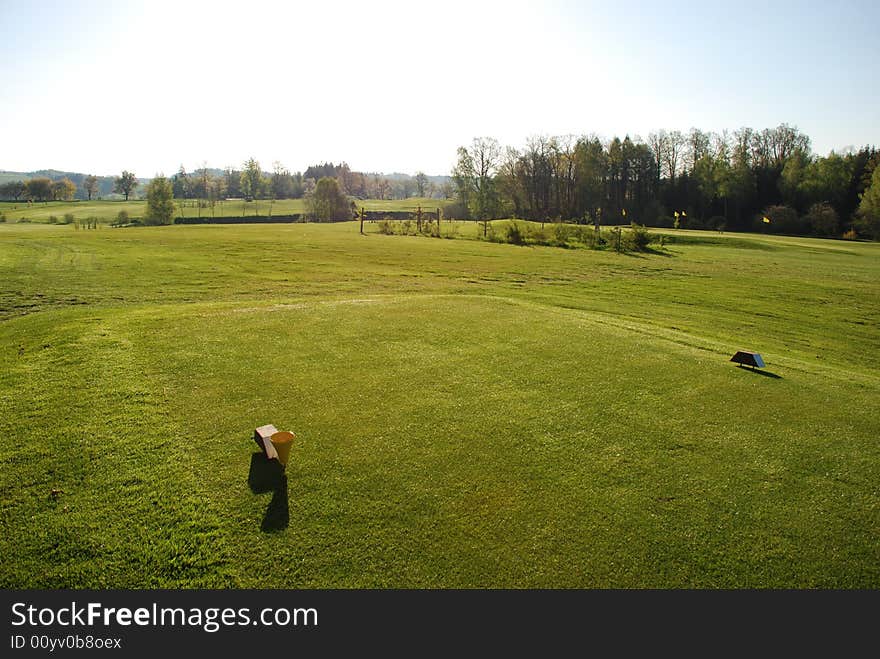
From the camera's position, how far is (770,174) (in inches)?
2832

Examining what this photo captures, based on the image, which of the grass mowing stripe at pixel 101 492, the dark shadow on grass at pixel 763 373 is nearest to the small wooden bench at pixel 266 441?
the grass mowing stripe at pixel 101 492

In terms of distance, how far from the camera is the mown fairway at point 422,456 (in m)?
3.54

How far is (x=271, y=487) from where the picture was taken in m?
4.29

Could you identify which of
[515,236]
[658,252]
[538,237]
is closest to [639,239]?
[658,252]

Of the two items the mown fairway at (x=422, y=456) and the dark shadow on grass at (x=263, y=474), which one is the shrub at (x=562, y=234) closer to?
the mown fairway at (x=422, y=456)

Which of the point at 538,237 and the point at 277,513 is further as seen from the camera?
the point at 538,237

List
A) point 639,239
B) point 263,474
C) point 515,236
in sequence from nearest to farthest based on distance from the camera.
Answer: point 263,474, point 639,239, point 515,236

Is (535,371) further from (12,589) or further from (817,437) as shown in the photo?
(12,589)

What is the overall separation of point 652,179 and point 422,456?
86575mm

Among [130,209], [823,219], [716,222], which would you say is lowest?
[823,219]

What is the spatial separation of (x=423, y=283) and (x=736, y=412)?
14374 millimetres

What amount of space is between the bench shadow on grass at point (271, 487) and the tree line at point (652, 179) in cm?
7031

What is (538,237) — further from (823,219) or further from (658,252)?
(823,219)

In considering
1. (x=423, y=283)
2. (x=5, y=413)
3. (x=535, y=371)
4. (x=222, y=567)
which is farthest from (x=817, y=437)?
(x=423, y=283)
